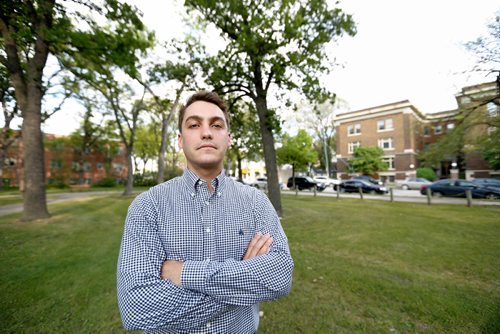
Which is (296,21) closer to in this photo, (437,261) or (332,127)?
(437,261)

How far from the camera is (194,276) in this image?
1521 mm

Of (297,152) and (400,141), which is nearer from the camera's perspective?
(297,152)

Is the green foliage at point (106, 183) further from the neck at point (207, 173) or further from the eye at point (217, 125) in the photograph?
the eye at point (217, 125)

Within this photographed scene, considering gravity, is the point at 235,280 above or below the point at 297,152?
below

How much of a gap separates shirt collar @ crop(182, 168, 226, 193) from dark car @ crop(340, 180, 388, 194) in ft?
81.6

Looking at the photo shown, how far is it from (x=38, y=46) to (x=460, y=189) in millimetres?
28430

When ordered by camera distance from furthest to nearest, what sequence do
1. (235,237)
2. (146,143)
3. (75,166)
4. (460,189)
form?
1. (146,143)
2. (75,166)
3. (460,189)
4. (235,237)

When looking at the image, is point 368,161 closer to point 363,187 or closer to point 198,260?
point 363,187

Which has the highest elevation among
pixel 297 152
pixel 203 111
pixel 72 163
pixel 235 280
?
pixel 297 152

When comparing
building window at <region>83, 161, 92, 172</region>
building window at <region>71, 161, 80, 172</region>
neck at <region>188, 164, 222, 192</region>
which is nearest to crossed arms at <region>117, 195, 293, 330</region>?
neck at <region>188, 164, 222, 192</region>

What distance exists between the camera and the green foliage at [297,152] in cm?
3409

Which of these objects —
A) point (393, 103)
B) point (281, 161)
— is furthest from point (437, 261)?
point (393, 103)

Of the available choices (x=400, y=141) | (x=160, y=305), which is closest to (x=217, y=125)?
(x=160, y=305)

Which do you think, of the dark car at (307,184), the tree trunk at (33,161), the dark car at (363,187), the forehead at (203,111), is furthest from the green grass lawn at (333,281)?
the dark car at (307,184)
